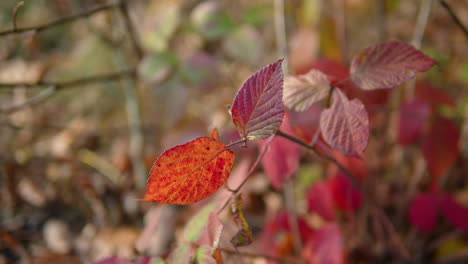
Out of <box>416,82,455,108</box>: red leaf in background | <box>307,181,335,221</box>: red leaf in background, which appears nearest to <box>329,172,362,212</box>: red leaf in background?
<box>307,181,335,221</box>: red leaf in background

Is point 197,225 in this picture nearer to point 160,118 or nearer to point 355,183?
point 355,183

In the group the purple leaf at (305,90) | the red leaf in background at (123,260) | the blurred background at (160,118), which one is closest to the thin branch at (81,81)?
the blurred background at (160,118)

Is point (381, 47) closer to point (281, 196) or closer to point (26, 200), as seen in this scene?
point (281, 196)

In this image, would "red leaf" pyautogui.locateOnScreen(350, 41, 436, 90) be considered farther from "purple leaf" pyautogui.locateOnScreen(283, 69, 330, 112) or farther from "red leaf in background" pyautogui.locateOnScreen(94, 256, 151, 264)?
"red leaf in background" pyautogui.locateOnScreen(94, 256, 151, 264)

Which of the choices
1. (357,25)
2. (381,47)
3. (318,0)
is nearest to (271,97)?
(381,47)

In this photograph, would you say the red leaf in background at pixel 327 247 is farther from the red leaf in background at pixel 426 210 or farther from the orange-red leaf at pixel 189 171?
the orange-red leaf at pixel 189 171

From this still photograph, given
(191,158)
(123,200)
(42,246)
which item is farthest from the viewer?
(123,200)
